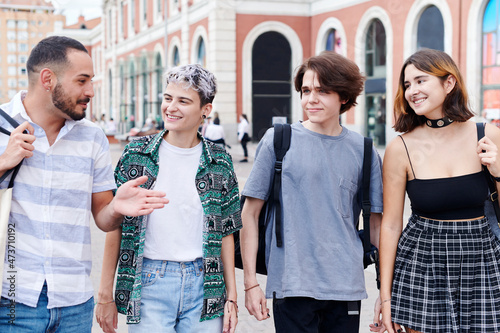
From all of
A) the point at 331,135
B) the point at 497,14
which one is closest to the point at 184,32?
the point at 497,14

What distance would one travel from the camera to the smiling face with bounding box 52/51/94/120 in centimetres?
234

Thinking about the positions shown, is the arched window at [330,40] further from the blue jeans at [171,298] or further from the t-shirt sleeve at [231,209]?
the blue jeans at [171,298]

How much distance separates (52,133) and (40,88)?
0.61 ft

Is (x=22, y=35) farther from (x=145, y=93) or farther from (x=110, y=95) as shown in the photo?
(x=110, y=95)

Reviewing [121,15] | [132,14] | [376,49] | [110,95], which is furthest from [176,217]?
[110,95]

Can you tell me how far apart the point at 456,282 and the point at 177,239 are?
3.98ft

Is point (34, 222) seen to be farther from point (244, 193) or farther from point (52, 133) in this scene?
point (244, 193)

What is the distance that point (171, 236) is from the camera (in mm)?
2578

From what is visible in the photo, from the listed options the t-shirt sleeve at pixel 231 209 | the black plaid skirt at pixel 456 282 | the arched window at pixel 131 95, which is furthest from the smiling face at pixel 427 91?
the arched window at pixel 131 95

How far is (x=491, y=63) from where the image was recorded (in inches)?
733

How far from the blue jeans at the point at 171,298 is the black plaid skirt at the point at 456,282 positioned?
0.93 meters

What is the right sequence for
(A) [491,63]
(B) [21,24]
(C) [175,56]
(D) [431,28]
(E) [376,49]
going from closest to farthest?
(A) [491,63] < (D) [431,28] < (E) [376,49] < (B) [21,24] < (C) [175,56]

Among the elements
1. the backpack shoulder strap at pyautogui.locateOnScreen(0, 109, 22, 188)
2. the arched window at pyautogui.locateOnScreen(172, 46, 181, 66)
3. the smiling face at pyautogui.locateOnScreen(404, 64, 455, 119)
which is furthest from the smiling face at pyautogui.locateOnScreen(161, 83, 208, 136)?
the arched window at pyautogui.locateOnScreen(172, 46, 181, 66)

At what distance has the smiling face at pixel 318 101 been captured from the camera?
2777 millimetres
